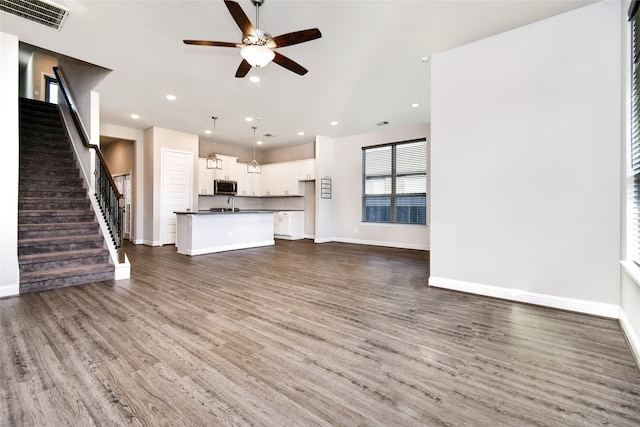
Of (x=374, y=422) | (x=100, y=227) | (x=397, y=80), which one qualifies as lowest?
(x=374, y=422)

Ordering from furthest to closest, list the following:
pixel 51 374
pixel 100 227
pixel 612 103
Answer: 1. pixel 100 227
2. pixel 612 103
3. pixel 51 374

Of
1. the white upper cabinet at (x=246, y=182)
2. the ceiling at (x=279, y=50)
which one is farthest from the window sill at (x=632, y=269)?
the white upper cabinet at (x=246, y=182)

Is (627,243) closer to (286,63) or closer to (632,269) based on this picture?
(632,269)

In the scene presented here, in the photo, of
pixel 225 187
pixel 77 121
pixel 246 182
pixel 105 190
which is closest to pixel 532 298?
pixel 105 190

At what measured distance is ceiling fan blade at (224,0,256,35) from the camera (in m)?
2.34

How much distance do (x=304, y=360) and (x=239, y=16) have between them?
2767 mm

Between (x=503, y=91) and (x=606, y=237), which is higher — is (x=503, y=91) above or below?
above

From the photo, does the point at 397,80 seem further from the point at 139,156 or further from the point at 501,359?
the point at 139,156

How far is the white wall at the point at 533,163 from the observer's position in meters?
2.78

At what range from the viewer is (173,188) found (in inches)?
297

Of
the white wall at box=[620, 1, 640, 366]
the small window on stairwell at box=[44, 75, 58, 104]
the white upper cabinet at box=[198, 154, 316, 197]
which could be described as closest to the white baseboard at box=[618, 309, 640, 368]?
the white wall at box=[620, 1, 640, 366]

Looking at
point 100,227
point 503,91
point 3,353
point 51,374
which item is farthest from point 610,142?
point 100,227

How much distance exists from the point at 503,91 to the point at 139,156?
312 inches

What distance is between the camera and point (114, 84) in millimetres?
4777
